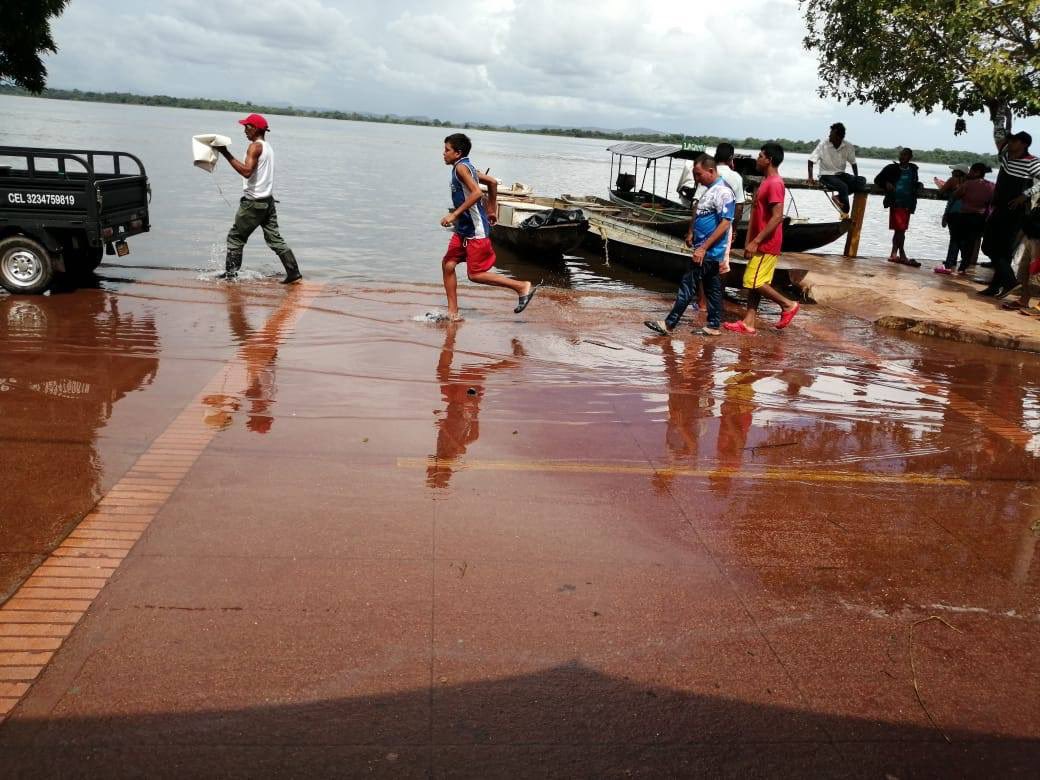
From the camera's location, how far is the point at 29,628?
122 inches

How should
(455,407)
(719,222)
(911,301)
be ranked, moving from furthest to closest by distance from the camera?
1. (911,301)
2. (719,222)
3. (455,407)

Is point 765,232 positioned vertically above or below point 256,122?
below

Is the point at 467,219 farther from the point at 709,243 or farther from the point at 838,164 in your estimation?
the point at 838,164

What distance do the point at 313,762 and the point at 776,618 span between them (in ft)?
6.22

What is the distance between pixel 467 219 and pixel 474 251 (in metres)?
0.33

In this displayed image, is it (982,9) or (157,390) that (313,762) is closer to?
(157,390)

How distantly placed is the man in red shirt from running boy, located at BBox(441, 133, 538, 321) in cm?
256

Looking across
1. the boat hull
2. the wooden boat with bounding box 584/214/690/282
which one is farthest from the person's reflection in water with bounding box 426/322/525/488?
the boat hull

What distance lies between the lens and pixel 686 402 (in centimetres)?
646

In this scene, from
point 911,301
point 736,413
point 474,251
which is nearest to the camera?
point 736,413

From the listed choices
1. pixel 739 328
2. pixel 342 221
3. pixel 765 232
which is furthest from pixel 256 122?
A: pixel 342 221

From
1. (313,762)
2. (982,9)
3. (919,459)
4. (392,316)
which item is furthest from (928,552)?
(982,9)

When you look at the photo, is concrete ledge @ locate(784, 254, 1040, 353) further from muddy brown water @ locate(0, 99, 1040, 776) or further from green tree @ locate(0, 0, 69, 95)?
green tree @ locate(0, 0, 69, 95)

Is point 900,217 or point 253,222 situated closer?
point 253,222
